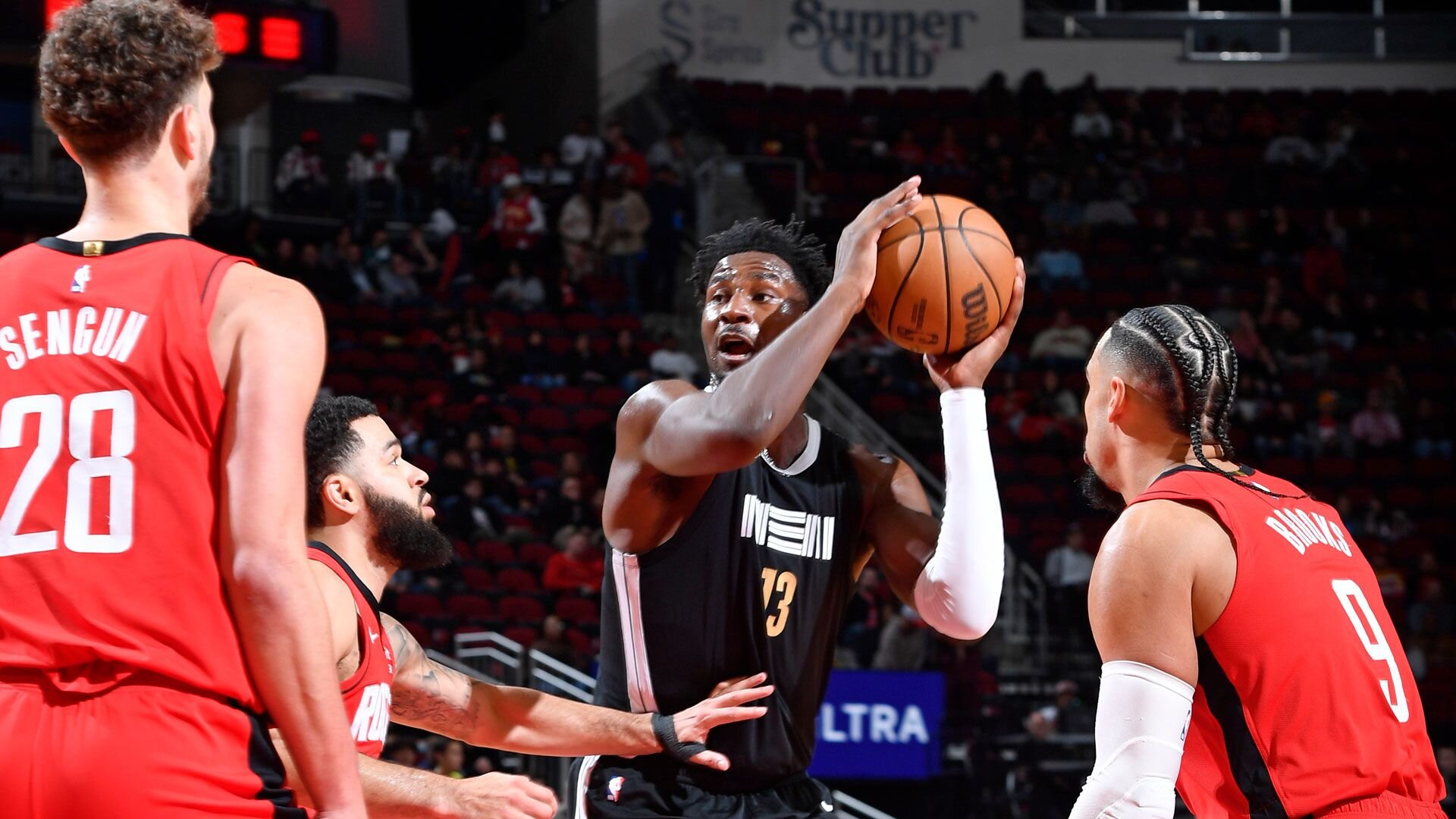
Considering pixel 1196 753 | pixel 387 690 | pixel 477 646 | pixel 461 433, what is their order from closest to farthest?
1. pixel 1196 753
2. pixel 387 690
3. pixel 477 646
4. pixel 461 433

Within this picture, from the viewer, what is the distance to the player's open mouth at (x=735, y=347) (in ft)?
11.2

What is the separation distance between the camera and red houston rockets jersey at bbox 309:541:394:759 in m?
2.87

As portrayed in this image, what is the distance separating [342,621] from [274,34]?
33.1 feet

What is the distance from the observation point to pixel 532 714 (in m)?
3.39

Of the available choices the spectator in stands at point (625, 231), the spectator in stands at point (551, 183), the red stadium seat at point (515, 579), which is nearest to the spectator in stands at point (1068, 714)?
the red stadium seat at point (515, 579)

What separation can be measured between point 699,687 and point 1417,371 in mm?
13725

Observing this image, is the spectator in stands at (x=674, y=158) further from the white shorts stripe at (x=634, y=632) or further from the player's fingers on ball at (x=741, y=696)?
the player's fingers on ball at (x=741, y=696)

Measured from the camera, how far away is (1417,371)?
1498 cm

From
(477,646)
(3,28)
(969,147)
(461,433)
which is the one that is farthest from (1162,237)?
(3,28)

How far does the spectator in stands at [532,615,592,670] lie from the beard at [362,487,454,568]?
569 cm

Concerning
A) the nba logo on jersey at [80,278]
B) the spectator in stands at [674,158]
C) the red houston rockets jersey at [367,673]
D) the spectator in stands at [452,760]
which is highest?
the spectator in stands at [674,158]

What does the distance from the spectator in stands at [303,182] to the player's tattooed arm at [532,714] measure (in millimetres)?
12719

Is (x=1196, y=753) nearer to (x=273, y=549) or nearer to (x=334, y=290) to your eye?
(x=273, y=549)

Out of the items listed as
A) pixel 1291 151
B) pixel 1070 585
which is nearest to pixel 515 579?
pixel 1070 585
